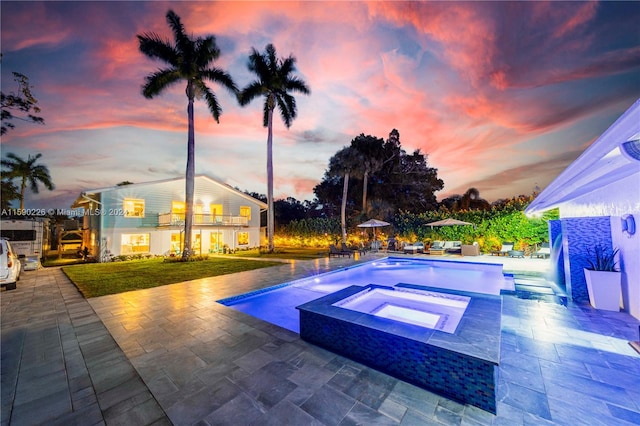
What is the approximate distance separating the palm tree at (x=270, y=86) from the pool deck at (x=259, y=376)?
540 inches

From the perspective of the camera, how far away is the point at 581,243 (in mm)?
5652

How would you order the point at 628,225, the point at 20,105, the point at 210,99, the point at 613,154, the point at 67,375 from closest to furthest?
the point at 67,375
the point at 613,154
the point at 628,225
the point at 20,105
the point at 210,99

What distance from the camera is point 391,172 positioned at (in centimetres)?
2631

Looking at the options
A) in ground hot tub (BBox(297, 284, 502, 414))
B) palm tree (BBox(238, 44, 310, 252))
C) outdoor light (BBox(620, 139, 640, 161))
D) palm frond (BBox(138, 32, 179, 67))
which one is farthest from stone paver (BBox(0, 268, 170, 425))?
palm frond (BBox(138, 32, 179, 67))

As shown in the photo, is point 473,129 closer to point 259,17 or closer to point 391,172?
point 391,172

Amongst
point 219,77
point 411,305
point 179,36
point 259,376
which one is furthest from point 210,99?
point 259,376

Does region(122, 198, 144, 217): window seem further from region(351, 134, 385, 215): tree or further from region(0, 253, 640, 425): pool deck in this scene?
region(351, 134, 385, 215): tree

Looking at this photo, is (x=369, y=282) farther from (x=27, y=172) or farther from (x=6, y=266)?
(x=27, y=172)

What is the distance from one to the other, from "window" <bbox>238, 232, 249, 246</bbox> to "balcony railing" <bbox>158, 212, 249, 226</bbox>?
1.17m

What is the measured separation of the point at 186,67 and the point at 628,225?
63.3 feet

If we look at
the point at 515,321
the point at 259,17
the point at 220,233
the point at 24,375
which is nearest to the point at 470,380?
the point at 515,321

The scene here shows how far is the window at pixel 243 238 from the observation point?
72.8ft

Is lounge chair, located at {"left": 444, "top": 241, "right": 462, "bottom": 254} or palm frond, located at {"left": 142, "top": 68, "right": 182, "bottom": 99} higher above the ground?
palm frond, located at {"left": 142, "top": 68, "right": 182, "bottom": 99}

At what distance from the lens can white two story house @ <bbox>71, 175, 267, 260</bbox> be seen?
15.9 m
